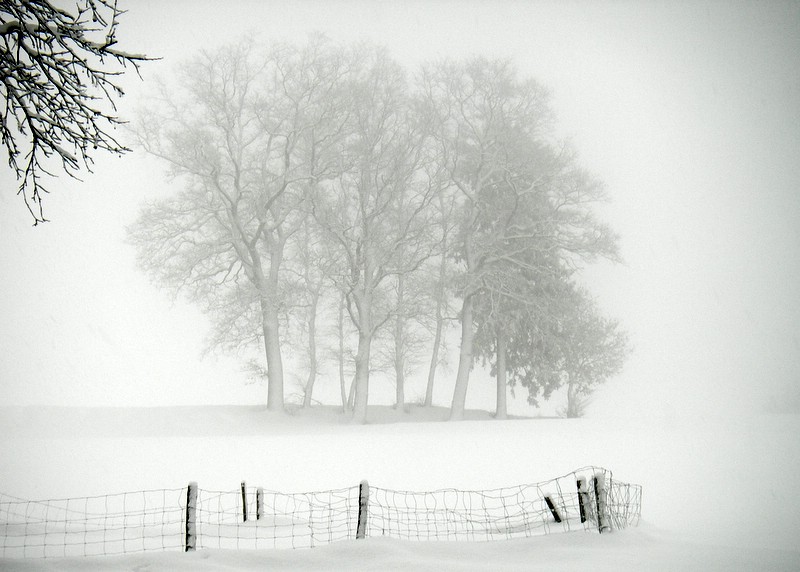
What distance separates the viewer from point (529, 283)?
2948 centimetres

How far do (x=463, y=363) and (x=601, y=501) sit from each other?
18715 mm

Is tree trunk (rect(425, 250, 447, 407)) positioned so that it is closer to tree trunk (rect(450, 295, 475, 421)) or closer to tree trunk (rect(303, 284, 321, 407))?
tree trunk (rect(450, 295, 475, 421))

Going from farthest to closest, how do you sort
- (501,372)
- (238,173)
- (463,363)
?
(501,372)
(463,363)
(238,173)

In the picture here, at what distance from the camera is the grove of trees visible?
1029 inches

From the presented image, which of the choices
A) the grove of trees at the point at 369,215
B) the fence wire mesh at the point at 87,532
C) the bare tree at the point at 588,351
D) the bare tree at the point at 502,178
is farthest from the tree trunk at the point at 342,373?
the fence wire mesh at the point at 87,532

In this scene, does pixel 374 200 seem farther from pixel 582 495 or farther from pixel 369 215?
pixel 582 495

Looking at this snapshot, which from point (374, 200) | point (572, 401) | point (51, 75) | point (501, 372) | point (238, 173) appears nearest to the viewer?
point (51, 75)

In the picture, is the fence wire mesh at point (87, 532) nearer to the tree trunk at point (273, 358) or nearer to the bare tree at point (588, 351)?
the tree trunk at point (273, 358)


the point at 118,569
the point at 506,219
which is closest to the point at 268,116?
the point at 506,219

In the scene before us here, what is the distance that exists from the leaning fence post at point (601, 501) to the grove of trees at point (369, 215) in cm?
1752

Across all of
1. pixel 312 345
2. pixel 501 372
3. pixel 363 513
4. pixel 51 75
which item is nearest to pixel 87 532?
pixel 363 513

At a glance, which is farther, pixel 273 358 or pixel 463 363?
pixel 463 363

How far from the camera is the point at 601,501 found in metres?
8.62

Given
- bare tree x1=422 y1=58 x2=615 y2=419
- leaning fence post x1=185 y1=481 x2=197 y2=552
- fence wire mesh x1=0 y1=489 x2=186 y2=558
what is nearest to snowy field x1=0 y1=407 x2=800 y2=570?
leaning fence post x1=185 y1=481 x2=197 y2=552
